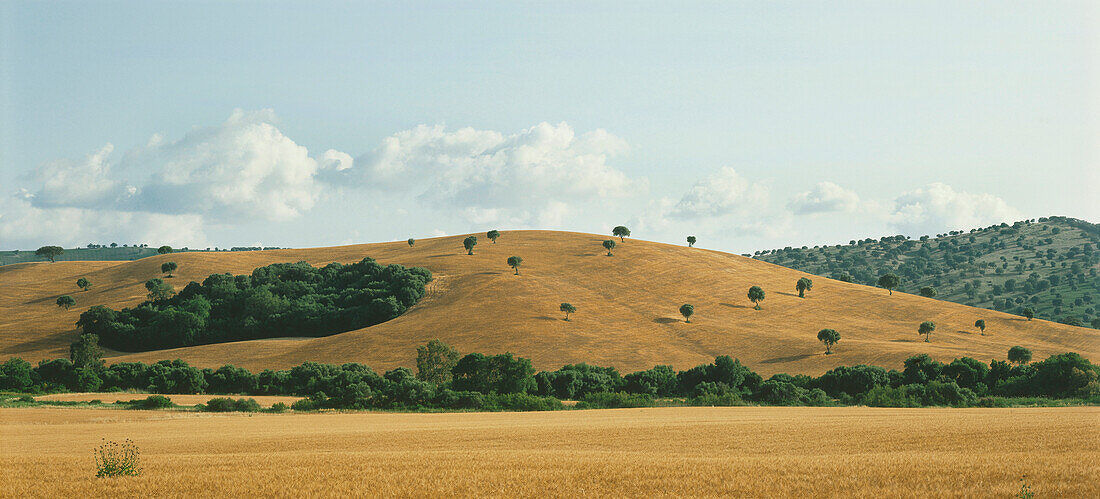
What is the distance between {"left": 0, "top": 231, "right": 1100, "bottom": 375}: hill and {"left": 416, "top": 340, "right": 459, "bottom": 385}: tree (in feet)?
60.3

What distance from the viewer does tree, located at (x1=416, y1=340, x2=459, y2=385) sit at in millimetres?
93875

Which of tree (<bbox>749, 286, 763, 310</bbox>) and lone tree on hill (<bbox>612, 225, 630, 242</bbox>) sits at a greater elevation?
lone tree on hill (<bbox>612, 225, 630, 242</bbox>)

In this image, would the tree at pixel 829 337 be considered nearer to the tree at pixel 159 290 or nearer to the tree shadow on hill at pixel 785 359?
the tree shadow on hill at pixel 785 359

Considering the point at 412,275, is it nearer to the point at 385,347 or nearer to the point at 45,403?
the point at 385,347

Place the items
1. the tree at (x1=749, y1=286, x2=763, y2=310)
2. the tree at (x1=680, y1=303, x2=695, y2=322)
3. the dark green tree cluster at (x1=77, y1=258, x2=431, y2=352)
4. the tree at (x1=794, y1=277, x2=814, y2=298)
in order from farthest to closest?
the tree at (x1=794, y1=277, x2=814, y2=298) → the tree at (x1=749, y1=286, x2=763, y2=310) → the tree at (x1=680, y1=303, x2=695, y2=322) → the dark green tree cluster at (x1=77, y1=258, x2=431, y2=352)

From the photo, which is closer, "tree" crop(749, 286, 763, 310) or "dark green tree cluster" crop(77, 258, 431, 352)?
"dark green tree cluster" crop(77, 258, 431, 352)

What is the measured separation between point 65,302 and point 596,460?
520 feet

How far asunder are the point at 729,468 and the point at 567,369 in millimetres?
68088

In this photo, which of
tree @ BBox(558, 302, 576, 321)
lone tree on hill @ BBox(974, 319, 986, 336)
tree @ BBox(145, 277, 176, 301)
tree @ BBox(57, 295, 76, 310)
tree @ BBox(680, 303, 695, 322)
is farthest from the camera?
tree @ BBox(57, 295, 76, 310)

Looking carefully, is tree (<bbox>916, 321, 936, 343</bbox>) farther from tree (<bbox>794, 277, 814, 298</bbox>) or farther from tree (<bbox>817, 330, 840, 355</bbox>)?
tree (<bbox>794, 277, 814, 298</bbox>)

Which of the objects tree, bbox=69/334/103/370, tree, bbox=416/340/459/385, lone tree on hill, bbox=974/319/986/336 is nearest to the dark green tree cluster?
tree, bbox=69/334/103/370

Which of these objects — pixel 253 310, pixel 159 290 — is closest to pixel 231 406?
pixel 253 310

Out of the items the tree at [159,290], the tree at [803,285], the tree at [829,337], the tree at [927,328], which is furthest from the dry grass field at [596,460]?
the tree at [803,285]

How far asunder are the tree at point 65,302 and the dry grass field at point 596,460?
12156 centimetres
